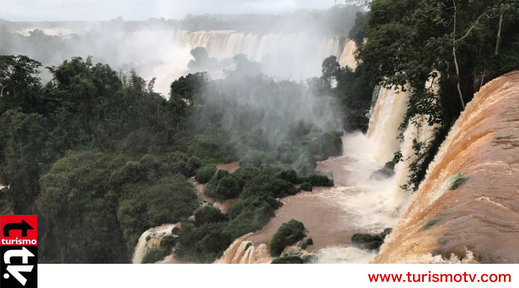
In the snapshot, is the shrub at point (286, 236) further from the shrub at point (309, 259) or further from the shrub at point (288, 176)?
the shrub at point (288, 176)

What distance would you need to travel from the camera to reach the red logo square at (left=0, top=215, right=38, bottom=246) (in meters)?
5.10

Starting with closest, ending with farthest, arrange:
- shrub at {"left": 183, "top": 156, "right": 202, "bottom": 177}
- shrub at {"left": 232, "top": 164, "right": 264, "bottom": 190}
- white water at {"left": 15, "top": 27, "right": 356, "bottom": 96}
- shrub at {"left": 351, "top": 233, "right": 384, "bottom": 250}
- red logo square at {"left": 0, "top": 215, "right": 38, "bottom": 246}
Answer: red logo square at {"left": 0, "top": 215, "right": 38, "bottom": 246}, shrub at {"left": 351, "top": 233, "right": 384, "bottom": 250}, shrub at {"left": 232, "top": 164, "right": 264, "bottom": 190}, shrub at {"left": 183, "top": 156, "right": 202, "bottom": 177}, white water at {"left": 15, "top": 27, "right": 356, "bottom": 96}

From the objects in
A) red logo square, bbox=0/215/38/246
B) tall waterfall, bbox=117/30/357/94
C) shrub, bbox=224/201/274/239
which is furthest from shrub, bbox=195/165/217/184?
tall waterfall, bbox=117/30/357/94

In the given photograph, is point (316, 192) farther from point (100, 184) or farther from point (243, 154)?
point (100, 184)

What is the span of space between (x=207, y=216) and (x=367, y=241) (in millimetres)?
4904

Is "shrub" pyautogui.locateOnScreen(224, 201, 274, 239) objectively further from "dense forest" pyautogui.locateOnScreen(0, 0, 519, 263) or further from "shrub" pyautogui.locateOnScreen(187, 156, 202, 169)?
"shrub" pyautogui.locateOnScreen(187, 156, 202, 169)

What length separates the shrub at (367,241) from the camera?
9.59 m

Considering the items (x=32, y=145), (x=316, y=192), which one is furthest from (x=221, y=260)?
(x=32, y=145)

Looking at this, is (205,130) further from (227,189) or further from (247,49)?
(247,49)

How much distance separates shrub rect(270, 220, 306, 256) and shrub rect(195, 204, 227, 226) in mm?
2691

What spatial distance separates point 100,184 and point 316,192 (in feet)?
25.7

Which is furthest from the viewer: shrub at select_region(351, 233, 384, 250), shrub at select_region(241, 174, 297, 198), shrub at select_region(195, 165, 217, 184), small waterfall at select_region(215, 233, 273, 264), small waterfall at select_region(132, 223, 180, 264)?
shrub at select_region(195, 165, 217, 184)

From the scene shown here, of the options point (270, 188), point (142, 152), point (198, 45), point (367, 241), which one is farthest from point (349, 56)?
point (198, 45)

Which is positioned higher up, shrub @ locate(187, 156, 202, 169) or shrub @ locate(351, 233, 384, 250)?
shrub @ locate(187, 156, 202, 169)
